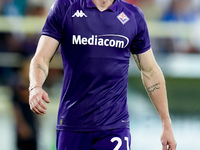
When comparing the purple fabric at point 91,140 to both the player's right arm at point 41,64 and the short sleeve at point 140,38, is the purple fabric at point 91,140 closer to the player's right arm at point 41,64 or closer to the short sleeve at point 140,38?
the player's right arm at point 41,64

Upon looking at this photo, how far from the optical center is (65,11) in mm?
5602

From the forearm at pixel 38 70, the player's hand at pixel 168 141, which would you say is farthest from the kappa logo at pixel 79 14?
the player's hand at pixel 168 141

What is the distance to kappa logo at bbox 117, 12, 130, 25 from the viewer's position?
5.76m

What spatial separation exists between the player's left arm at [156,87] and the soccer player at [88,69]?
350 millimetres

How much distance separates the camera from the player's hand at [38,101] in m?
4.97

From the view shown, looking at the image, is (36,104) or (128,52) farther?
(128,52)

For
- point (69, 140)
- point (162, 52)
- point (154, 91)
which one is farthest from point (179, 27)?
point (69, 140)

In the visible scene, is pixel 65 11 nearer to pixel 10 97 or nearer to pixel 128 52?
pixel 128 52

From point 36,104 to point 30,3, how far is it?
7221 mm

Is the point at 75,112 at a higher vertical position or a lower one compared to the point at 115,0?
lower

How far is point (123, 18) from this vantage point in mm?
5781

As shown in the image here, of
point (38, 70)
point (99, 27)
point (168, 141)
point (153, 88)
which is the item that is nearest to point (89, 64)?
point (99, 27)

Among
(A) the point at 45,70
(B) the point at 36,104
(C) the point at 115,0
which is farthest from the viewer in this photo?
(C) the point at 115,0

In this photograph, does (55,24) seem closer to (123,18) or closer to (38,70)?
(38,70)
